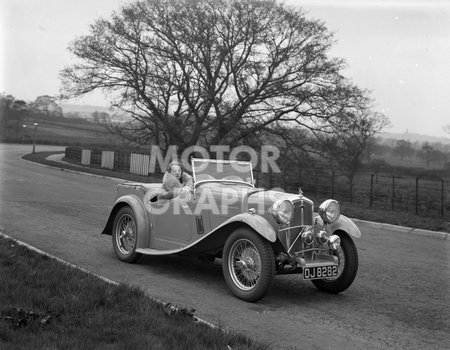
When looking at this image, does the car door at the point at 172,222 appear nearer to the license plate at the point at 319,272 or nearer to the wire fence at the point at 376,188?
the license plate at the point at 319,272

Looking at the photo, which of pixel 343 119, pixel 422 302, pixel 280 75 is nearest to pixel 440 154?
pixel 343 119

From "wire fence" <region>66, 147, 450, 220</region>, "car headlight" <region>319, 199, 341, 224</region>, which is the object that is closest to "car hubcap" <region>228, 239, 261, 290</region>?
"car headlight" <region>319, 199, 341, 224</region>

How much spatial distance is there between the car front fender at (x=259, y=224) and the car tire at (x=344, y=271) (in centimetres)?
113

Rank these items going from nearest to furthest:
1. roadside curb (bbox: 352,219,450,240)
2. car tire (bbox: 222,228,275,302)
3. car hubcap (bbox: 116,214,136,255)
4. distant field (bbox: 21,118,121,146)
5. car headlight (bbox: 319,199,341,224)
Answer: car tire (bbox: 222,228,275,302) < car headlight (bbox: 319,199,341,224) < car hubcap (bbox: 116,214,136,255) < roadside curb (bbox: 352,219,450,240) < distant field (bbox: 21,118,121,146)

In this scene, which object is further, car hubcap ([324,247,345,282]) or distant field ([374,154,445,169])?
distant field ([374,154,445,169])

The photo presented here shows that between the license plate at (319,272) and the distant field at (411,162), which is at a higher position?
the distant field at (411,162)

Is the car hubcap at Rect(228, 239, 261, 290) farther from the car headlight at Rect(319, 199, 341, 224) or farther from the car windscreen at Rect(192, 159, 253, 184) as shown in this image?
the car windscreen at Rect(192, 159, 253, 184)

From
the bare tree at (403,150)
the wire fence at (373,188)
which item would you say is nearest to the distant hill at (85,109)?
the wire fence at (373,188)

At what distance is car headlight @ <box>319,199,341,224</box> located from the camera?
5690 mm

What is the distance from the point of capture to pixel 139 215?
680 centimetres

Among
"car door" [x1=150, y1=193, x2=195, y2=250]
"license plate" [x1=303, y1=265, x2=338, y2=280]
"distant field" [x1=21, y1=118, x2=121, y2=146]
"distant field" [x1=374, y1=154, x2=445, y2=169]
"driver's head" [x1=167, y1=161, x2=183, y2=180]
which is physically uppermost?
"distant field" [x1=21, y1=118, x2=121, y2=146]

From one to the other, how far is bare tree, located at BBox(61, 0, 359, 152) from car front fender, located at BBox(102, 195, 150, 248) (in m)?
17.1

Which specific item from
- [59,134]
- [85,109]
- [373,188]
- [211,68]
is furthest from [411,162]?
[59,134]

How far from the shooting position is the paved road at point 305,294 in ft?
14.3
